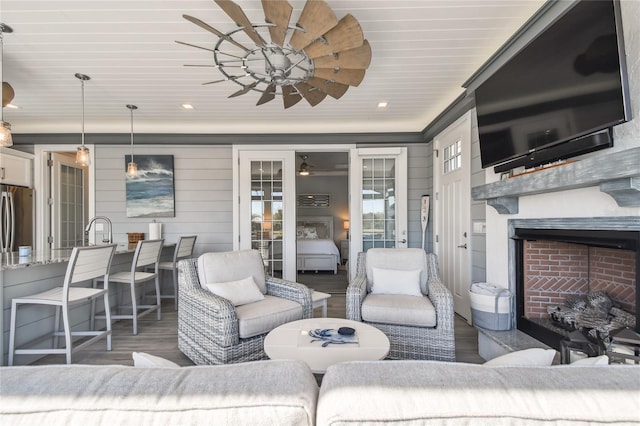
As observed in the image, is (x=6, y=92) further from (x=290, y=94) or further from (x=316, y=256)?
(x=316, y=256)

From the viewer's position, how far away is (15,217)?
449 cm

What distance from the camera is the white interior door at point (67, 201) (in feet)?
16.8

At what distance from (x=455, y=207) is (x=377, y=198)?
1333 mm

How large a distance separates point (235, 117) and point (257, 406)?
4.57 m

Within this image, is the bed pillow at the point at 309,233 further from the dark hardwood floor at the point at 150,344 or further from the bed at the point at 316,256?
the dark hardwood floor at the point at 150,344

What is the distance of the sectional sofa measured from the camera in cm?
62

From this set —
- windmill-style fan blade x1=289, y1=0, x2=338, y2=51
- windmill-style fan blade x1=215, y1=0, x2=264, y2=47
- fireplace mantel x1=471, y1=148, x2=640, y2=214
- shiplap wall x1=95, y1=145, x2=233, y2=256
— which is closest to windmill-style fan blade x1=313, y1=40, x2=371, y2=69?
windmill-style fan blade x1=289, y1=0, x2=338, y2=51

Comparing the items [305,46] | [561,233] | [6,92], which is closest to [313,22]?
[305,46]

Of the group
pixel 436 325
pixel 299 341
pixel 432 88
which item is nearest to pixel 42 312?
pixel 299 341

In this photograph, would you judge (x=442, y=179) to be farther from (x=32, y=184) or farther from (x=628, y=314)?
(x=32, y=184)

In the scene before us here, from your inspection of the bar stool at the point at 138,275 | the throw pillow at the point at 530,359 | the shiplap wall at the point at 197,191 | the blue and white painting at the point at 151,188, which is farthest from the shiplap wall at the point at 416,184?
the throw pillow at the point at 530,359

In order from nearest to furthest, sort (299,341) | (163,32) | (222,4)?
(222,4) → (299,341) → (163,32)

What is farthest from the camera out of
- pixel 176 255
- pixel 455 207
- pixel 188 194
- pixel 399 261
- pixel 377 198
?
pixel 188 194

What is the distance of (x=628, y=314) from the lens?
217 centimetres
